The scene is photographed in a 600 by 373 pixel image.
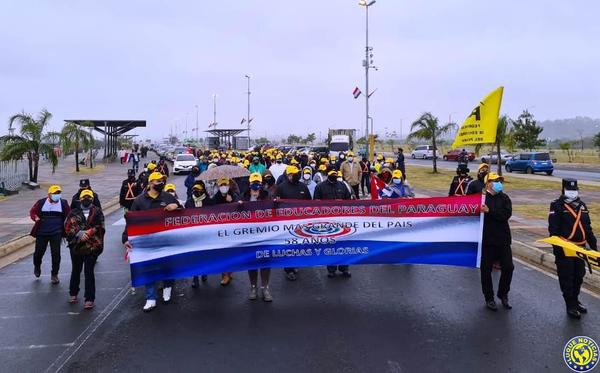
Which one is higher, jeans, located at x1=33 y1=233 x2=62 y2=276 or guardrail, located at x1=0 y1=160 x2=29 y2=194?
guardrail, located at x1=0 y1=160 x2=29 y2=194

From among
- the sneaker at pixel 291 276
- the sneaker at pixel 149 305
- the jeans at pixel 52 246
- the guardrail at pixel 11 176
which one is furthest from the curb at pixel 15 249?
the guardrail at pixel 11 176

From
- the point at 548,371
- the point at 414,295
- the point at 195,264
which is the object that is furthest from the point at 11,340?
the point at 548,371

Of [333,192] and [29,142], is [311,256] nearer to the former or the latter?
[333,192]

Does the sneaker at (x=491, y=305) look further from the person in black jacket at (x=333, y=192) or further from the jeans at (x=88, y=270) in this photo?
the jeans at (x=88, y=270)

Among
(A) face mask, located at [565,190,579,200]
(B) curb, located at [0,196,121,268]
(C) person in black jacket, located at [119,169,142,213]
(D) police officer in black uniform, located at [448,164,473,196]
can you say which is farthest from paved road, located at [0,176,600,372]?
(C) person in black jacket, located at [119,169,142,213]

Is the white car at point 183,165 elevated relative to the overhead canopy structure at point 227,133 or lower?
lower

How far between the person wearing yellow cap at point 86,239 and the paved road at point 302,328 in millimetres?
298

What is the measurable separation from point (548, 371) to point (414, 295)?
7.88ft

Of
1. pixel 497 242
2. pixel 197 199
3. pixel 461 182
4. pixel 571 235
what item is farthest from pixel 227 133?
pixel 571 235

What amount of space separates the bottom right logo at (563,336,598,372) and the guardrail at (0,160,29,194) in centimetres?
2022

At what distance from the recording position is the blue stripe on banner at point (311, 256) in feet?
21.6

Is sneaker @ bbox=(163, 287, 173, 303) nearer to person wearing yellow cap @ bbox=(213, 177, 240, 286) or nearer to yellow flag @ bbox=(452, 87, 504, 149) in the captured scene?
person wearing yellow cap @ bbox=(213, 177, 240, 286)

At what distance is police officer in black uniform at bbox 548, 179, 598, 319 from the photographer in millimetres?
5863

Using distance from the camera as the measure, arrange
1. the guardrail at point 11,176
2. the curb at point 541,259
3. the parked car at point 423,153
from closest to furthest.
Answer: the curb at point 541,259
the guardrail at point 11,176
the parked car at point 423,153
